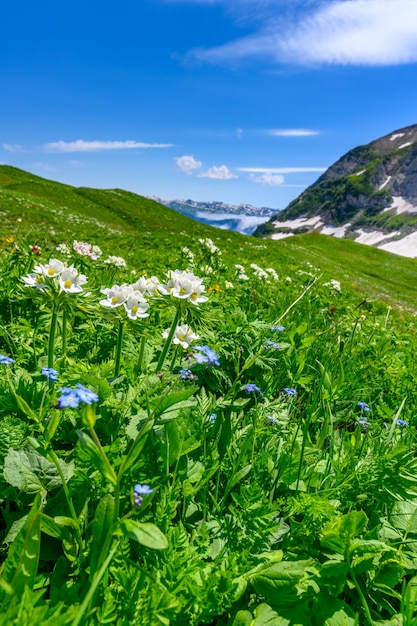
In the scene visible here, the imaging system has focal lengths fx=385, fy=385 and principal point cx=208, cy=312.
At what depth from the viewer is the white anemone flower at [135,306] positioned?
100 inches

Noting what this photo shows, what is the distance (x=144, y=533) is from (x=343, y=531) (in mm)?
1173

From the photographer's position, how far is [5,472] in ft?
6.70

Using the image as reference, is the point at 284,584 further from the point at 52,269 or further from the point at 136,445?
the point at 52,269

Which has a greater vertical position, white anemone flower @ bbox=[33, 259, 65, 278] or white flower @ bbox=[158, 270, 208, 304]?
white anemone flower @ bbox=[33, 259, 65, 278]

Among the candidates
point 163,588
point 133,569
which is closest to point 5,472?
point 133,569

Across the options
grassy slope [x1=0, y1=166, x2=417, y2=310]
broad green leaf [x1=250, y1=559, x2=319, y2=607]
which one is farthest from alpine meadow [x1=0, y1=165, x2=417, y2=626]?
grassy slope [x1=0, y1=166, x2=417, y2=310]

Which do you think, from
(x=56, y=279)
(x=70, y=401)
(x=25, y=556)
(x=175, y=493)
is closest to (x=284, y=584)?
(x=175, y=493)

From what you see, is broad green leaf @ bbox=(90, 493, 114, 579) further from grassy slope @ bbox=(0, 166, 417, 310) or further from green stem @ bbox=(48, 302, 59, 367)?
grassy slope @ bbox=(0, 166, 417, 310)

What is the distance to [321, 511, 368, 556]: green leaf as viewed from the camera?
2.00 m

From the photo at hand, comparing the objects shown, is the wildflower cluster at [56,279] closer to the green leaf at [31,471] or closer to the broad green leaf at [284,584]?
the green leaf at [31,471]

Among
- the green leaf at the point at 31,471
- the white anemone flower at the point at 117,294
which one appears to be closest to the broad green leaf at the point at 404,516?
the green leaf at the point at 31,471

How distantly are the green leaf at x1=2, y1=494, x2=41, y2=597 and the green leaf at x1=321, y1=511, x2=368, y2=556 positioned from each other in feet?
4.67

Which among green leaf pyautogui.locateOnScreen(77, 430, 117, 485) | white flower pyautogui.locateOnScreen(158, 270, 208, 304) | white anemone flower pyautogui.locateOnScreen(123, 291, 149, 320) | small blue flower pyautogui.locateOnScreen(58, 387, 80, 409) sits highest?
white flower pyautogui.locateOnScreen(158, 270, 208, 304)

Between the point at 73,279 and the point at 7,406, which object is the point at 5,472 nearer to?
the point at 7,406
